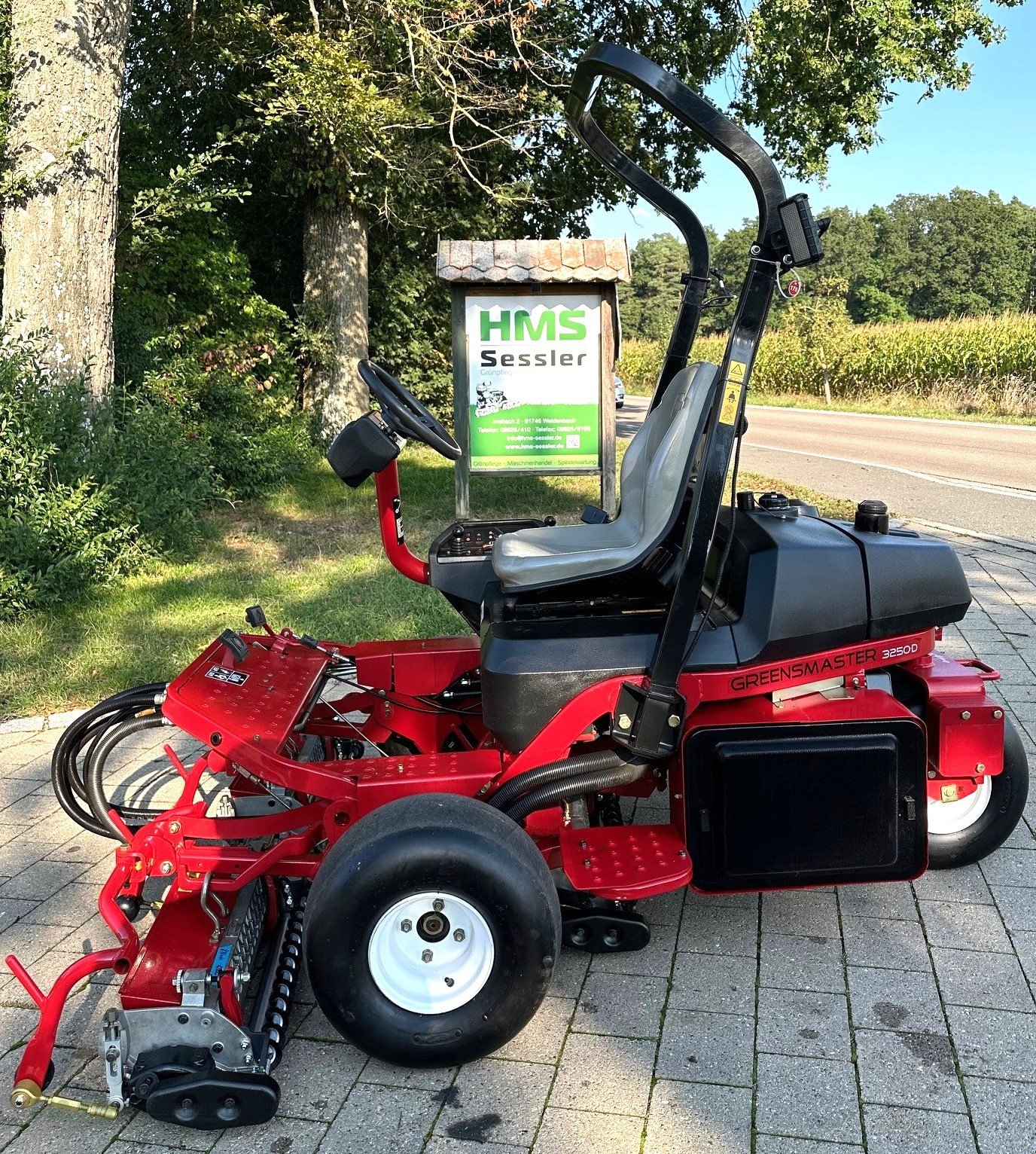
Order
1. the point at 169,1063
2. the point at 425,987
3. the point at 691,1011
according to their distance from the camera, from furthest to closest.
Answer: the point at 691,1011 < the point at 425,987 < the point at 169,1063

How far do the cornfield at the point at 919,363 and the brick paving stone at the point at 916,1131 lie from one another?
19.1m

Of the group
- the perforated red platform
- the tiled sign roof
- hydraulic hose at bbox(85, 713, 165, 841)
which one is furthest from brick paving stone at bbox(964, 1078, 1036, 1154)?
the tiled sign roof

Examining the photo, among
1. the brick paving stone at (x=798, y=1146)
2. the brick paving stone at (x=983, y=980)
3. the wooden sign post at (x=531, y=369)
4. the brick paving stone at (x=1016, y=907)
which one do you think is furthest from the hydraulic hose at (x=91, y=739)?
the wooden sign post at (x=531, y=369)

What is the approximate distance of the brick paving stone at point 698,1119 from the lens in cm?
224

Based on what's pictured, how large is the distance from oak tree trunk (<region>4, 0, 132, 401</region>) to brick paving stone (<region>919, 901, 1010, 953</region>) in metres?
6.36

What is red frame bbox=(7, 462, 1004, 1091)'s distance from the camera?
8.96ft

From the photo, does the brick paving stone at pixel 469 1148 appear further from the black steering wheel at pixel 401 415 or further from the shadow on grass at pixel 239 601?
the shadow on grass at pixel 239 601

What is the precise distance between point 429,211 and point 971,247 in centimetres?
6234

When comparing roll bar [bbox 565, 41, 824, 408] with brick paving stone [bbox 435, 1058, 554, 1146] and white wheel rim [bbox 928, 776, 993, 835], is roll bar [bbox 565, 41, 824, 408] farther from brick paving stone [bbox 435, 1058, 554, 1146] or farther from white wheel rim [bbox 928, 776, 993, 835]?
brick paving stone [bbox 435, 1058, 554, 1146]

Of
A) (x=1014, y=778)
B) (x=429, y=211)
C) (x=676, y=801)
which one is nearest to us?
(x=676, y=801)

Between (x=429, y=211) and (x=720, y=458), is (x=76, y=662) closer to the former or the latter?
(x=720, y=458)

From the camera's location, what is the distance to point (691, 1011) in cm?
270

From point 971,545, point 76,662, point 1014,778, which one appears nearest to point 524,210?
point 971,545

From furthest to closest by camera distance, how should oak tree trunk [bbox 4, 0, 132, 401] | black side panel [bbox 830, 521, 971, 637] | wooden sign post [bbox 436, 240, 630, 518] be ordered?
wooden sign post [bbox 436, 240, 630, 518], oak tree trunk [bbox 4, 0, 132, 401], black side panel [bbox 830, 521, 971, 637]
